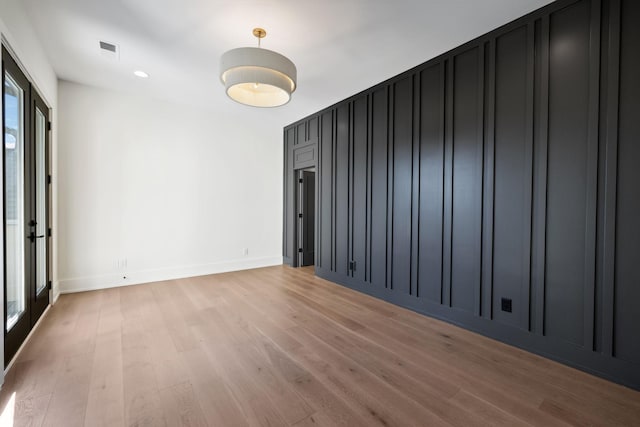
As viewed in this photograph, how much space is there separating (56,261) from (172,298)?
1721 millimetres

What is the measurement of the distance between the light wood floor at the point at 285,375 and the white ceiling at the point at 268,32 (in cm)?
304

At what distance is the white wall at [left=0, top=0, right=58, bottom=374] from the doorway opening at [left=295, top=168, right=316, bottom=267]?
388 cm

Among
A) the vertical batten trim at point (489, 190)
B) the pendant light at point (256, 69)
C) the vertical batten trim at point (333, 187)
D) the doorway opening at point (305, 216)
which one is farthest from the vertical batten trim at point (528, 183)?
the doorway opening at point (305, 216)

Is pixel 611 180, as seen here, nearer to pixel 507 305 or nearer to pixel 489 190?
pixel 489 190

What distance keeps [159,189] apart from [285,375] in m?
4.01

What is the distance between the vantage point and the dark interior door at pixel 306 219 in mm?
6020

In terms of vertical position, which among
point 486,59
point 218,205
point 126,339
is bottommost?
point 126,339

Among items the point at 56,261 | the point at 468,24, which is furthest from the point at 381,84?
the point at 56,261

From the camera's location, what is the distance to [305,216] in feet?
19.9

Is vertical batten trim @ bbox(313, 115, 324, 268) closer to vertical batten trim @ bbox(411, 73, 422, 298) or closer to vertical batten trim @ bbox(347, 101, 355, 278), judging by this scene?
vertical batten trim @ bbox(347, 101, 355, 278)

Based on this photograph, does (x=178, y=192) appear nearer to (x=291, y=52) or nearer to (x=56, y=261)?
(x=56, y=261)

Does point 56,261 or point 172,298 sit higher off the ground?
point 56,261

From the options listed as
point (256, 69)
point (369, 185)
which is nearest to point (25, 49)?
point (256, 69)

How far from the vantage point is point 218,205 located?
17.7 ft
